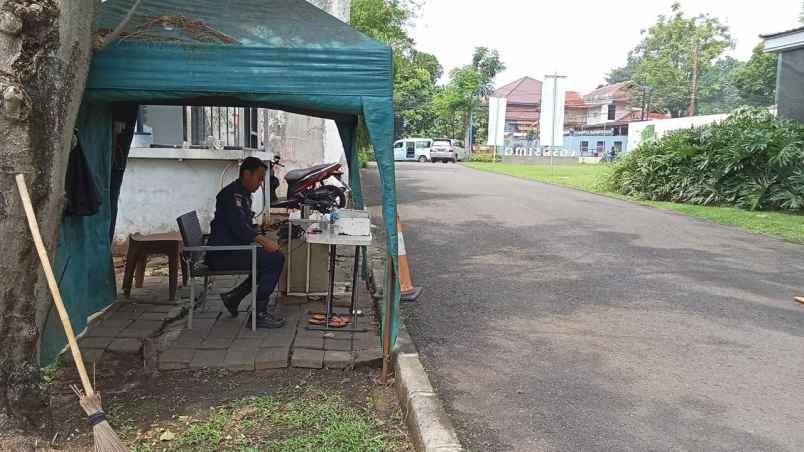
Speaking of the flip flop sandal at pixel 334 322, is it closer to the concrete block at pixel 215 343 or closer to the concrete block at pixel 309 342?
the concrete block at pixel 309 342

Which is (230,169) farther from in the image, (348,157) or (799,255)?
(799,255)

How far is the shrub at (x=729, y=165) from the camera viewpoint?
49.9 feet

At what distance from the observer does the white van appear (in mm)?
47281

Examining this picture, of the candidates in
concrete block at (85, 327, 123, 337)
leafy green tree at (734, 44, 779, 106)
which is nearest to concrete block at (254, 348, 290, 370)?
concrete block at (85, 327, 123, 337)

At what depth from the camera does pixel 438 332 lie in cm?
593

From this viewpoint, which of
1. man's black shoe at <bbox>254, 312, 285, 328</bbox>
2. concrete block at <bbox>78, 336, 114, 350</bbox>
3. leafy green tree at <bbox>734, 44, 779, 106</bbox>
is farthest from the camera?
leafy green tree at <bbox>734, 44, 779, 106</bbox>

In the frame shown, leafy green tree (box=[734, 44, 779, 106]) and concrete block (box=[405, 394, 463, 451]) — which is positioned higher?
leafy green tree (box=[734, 44, 779, 106])

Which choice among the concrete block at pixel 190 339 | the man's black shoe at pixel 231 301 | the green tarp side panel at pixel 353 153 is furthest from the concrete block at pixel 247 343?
the green tarp side panel at pixel 353 153

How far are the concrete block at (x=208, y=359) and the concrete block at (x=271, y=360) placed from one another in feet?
0.88

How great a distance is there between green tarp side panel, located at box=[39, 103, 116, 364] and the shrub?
1395cm

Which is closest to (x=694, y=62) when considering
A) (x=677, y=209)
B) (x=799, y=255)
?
(x=677, y=209)

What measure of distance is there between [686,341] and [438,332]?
6.92ft

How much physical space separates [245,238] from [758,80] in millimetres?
61677

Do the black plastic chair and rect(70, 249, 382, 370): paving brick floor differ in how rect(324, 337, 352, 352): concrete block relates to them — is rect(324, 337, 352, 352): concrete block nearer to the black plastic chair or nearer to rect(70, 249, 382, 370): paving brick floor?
rect(70, 249, 382, 370): paving brick floor
